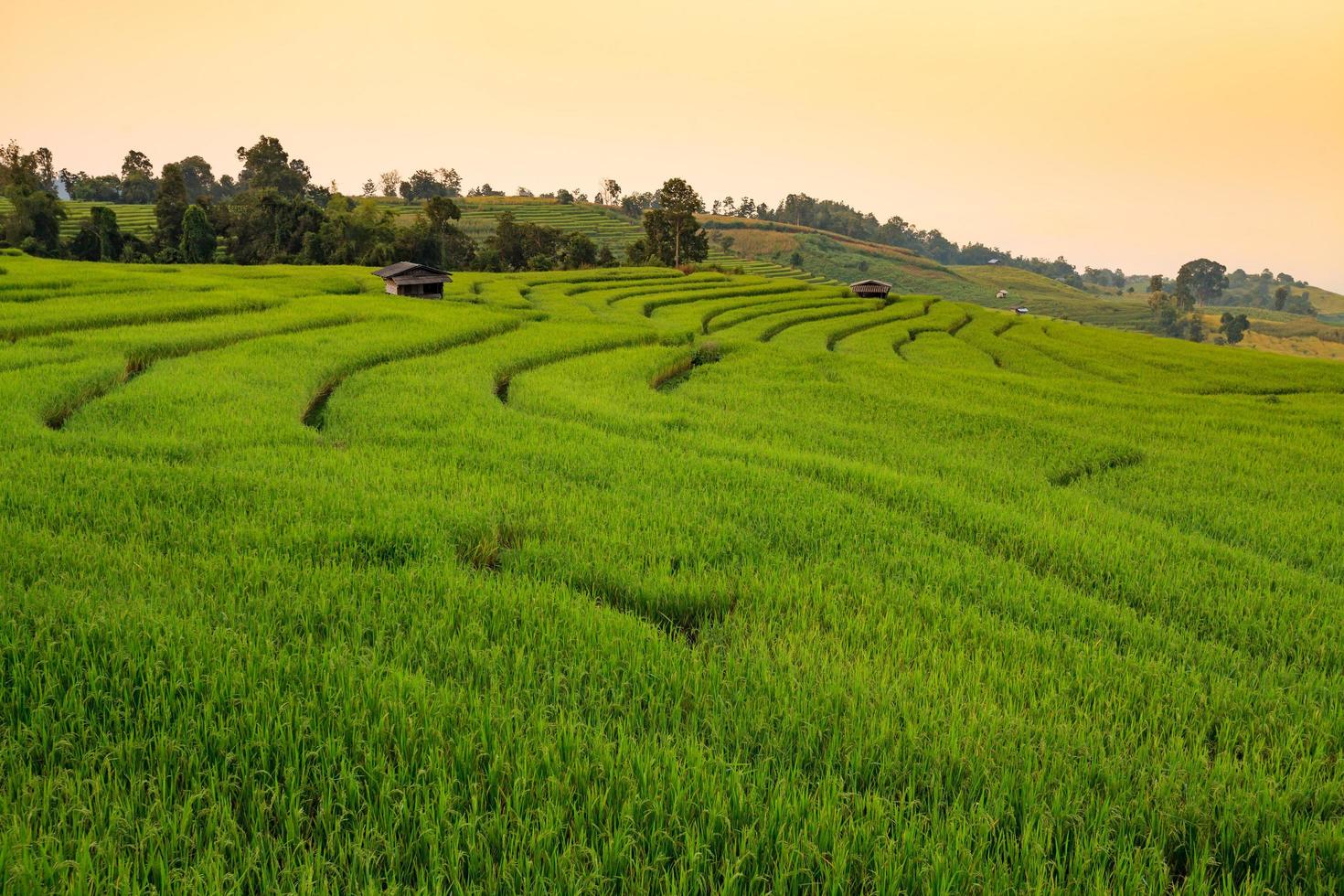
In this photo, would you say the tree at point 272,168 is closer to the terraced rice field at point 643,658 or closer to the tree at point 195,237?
the tree at point 195,237

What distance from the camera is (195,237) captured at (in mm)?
53562

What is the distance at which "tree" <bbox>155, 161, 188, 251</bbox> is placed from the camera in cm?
5728

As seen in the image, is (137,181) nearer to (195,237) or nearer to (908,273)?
(195,237)

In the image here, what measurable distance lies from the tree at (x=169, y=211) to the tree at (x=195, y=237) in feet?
10.00

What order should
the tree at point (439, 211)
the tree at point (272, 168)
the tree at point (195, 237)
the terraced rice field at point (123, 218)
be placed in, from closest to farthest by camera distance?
the tree at point (195, 237)
the tree at point (439, 211)
the terraced rice field at point (123, 218)
the tree at point (272, 168)

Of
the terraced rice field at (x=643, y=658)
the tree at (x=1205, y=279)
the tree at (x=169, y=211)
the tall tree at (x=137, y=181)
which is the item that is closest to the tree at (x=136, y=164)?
the tall tree at (x=137, y=181)

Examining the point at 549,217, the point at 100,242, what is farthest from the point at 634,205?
the point at 100,242

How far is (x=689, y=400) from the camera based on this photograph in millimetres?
13688

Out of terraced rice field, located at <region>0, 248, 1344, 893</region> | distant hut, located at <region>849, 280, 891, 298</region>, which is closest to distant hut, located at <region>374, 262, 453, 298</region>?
terraced rice field, located at <region>0, 248, 1344, 893</region>

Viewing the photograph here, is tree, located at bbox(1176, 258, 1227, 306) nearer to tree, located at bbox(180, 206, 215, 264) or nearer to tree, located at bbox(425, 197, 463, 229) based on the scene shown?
tree, located at bbox(425, 197, 463, 229)

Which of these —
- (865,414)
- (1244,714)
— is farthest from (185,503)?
(865,414)

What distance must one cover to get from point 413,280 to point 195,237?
32.9 metres

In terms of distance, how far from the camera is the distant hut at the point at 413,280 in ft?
106

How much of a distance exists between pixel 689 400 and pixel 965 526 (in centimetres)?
758
